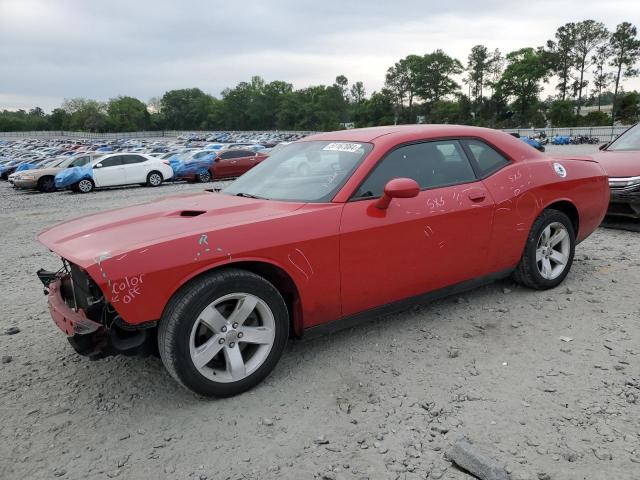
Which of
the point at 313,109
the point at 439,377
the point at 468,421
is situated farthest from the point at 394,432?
the point at 313,109

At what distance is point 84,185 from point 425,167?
1763 cm

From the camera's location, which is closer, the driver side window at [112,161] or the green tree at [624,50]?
the driver side window at [112,161]

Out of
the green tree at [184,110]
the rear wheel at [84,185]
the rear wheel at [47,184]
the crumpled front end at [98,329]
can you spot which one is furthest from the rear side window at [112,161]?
the green tree at [184,110]

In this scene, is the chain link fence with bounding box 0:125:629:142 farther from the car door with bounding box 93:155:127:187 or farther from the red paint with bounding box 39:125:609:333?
the red paint with bounding box 39:125:609:333

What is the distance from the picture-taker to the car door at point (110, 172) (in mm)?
18688

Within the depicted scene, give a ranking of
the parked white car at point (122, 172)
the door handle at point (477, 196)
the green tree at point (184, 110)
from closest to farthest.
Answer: the door handle at point (477, 196)
the parked white car at point (122, 172)
the green tree at point (184, 110)

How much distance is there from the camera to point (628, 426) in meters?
2.55

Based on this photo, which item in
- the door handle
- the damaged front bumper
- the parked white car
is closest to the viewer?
the door handle

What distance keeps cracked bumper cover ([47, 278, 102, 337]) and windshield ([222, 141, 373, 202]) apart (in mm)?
1419

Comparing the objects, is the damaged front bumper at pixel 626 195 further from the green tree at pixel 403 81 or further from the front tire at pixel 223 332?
the green tree at pixel 403 81

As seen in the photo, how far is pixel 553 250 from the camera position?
4.57 m

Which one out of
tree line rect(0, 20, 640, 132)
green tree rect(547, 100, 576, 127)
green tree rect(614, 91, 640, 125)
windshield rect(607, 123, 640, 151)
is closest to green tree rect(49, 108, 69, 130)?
tree line rect(0, 20, 640, 132)

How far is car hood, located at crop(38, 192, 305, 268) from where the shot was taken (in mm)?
2742

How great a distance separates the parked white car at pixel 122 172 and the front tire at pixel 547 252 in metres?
17.6
